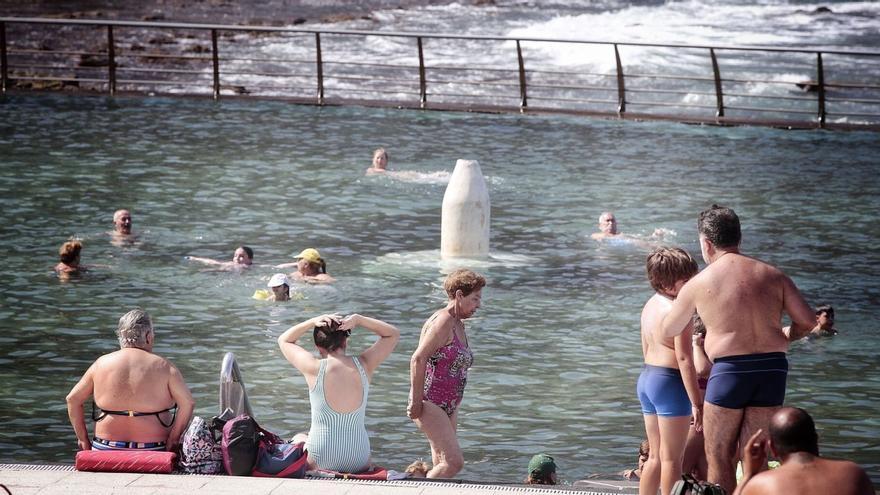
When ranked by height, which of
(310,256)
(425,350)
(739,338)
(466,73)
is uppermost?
(466,73)

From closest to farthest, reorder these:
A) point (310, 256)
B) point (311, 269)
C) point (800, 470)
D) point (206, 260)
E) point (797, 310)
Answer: point (800, 470), point (797, 310), point (310, 256), point (311, 269), point (206, 260)

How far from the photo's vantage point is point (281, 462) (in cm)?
820

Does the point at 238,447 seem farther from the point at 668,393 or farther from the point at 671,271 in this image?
the point at 671,271

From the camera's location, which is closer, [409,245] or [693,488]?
[693,488]

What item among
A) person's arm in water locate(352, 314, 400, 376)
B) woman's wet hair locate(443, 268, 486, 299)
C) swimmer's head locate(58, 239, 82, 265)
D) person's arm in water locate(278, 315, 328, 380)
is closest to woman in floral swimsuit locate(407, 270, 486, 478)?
woman's wet hair locate(443, 268, 486, 299)

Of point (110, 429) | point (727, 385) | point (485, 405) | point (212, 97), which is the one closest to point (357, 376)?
point (110, 429)

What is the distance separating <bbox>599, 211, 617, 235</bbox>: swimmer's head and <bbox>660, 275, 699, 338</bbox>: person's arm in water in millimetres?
11673

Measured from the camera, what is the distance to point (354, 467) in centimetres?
874

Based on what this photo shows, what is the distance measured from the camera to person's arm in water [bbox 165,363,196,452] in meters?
8.32

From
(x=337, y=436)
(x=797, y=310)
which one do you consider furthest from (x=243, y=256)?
(x=797, y=310)

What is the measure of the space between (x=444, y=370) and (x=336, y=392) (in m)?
0.67

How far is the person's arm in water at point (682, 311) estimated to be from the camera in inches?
286

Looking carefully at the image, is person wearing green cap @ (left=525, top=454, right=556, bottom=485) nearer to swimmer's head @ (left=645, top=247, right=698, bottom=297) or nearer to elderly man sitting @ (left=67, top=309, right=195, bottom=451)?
swimmer's head @ (left=645, top=247, right=698, bottom=297)

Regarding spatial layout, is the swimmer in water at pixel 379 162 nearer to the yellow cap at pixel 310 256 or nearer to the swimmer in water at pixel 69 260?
the yellow cap at pixel 310 256
